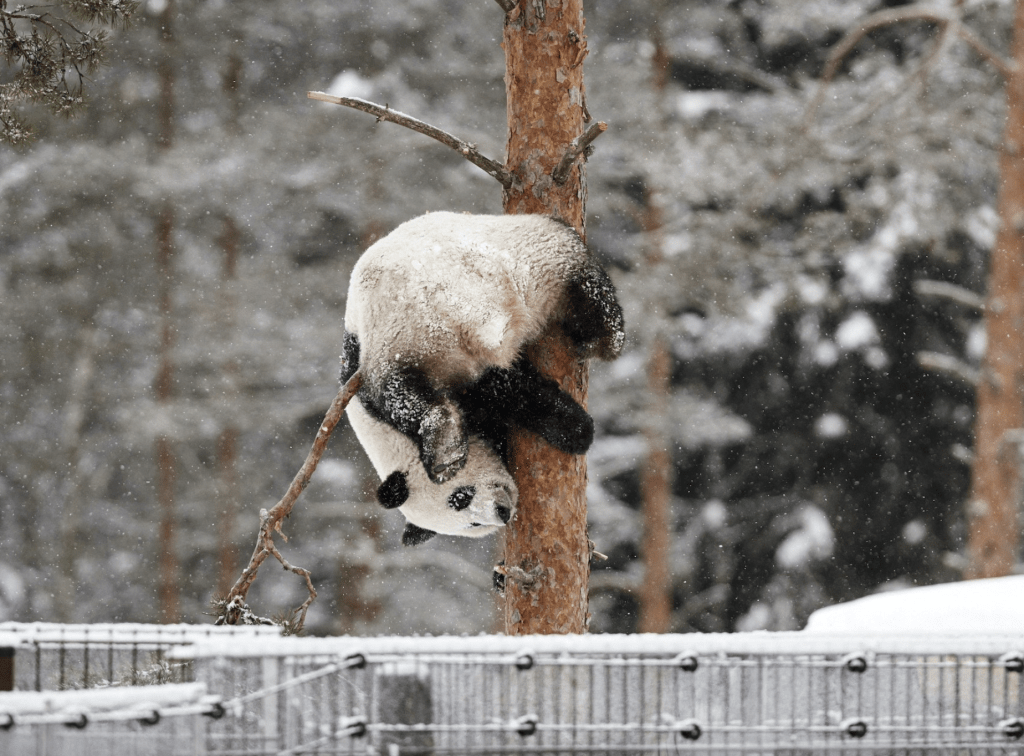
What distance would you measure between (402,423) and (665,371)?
8901 mm

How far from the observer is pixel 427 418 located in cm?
324

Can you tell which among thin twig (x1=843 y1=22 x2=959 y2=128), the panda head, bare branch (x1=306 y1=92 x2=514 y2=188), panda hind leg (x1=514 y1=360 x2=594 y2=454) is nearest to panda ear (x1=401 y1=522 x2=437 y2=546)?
the panda head

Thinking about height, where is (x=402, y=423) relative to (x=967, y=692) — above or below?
above

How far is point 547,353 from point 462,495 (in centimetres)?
57

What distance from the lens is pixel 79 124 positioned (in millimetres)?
13953

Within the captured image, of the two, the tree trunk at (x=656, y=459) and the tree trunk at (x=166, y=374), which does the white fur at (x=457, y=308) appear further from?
the tree trunk at (x=166, y=374)

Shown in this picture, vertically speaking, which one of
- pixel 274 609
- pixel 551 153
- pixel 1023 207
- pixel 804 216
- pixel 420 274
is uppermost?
pixel 804 216

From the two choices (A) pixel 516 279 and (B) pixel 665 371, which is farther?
(B) pixel 665 371

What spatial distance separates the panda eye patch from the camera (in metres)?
3.48

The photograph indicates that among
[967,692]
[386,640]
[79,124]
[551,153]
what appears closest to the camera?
[386,640]

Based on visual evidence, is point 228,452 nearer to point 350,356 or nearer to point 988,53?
point 988,53

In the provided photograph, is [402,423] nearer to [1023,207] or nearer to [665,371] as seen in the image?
[1023,207]

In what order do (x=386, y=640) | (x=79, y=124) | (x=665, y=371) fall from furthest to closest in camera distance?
(x=79, y=124) < (x=665, y=371) < (x=386, y=640)

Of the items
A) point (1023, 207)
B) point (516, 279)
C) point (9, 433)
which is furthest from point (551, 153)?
point (9, 433)
